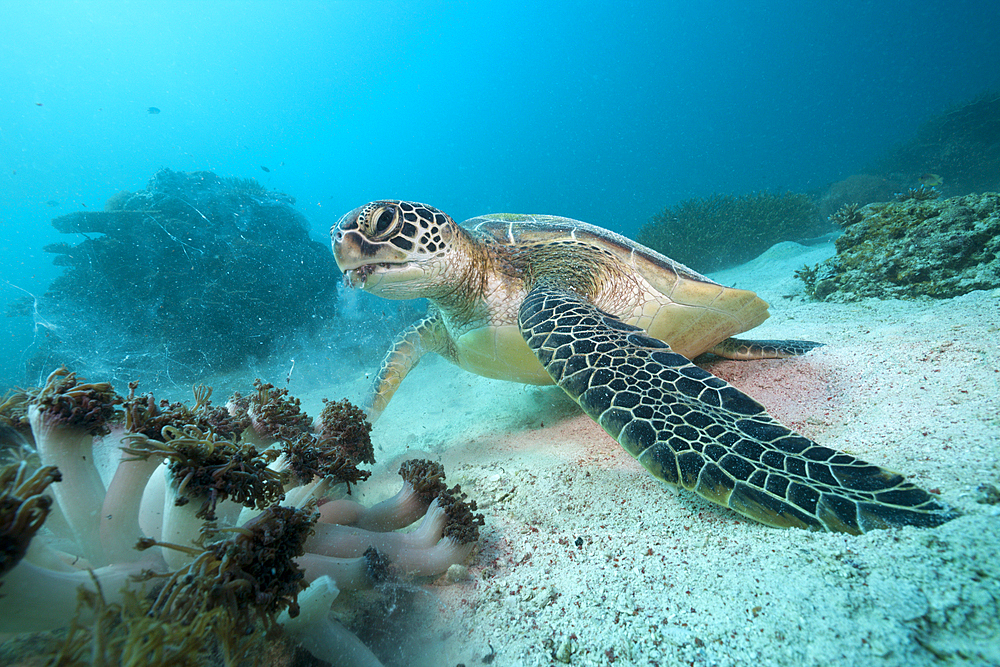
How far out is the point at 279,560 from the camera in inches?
40.2

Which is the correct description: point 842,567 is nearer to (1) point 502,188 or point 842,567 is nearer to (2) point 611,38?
(1) point 502,188

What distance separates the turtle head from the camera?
2520 millimetres

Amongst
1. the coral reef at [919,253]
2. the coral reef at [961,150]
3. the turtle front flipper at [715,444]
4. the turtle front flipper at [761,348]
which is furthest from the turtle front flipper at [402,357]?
the coral reef at [961,150]

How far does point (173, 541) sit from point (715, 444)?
1.88 meters

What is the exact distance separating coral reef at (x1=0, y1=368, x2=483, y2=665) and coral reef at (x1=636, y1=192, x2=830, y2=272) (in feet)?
37.2

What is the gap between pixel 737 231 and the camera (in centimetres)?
1084

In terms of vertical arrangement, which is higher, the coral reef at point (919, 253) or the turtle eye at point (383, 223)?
the coral reef at point (919, 253)

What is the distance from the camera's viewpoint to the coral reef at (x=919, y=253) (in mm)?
3277

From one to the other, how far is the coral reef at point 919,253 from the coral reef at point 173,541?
4.91 m

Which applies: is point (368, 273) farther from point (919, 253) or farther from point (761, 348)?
point (919, 253)

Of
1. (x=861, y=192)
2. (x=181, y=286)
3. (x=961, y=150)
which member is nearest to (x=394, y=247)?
(x=181, y=286)

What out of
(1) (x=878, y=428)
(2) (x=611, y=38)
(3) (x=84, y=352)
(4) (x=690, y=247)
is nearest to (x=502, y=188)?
(2) (x=611, y=38)

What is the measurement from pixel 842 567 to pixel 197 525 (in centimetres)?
185

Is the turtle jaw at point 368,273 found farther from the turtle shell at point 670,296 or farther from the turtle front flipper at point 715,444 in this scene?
the turtle front flipper at point 715,444
